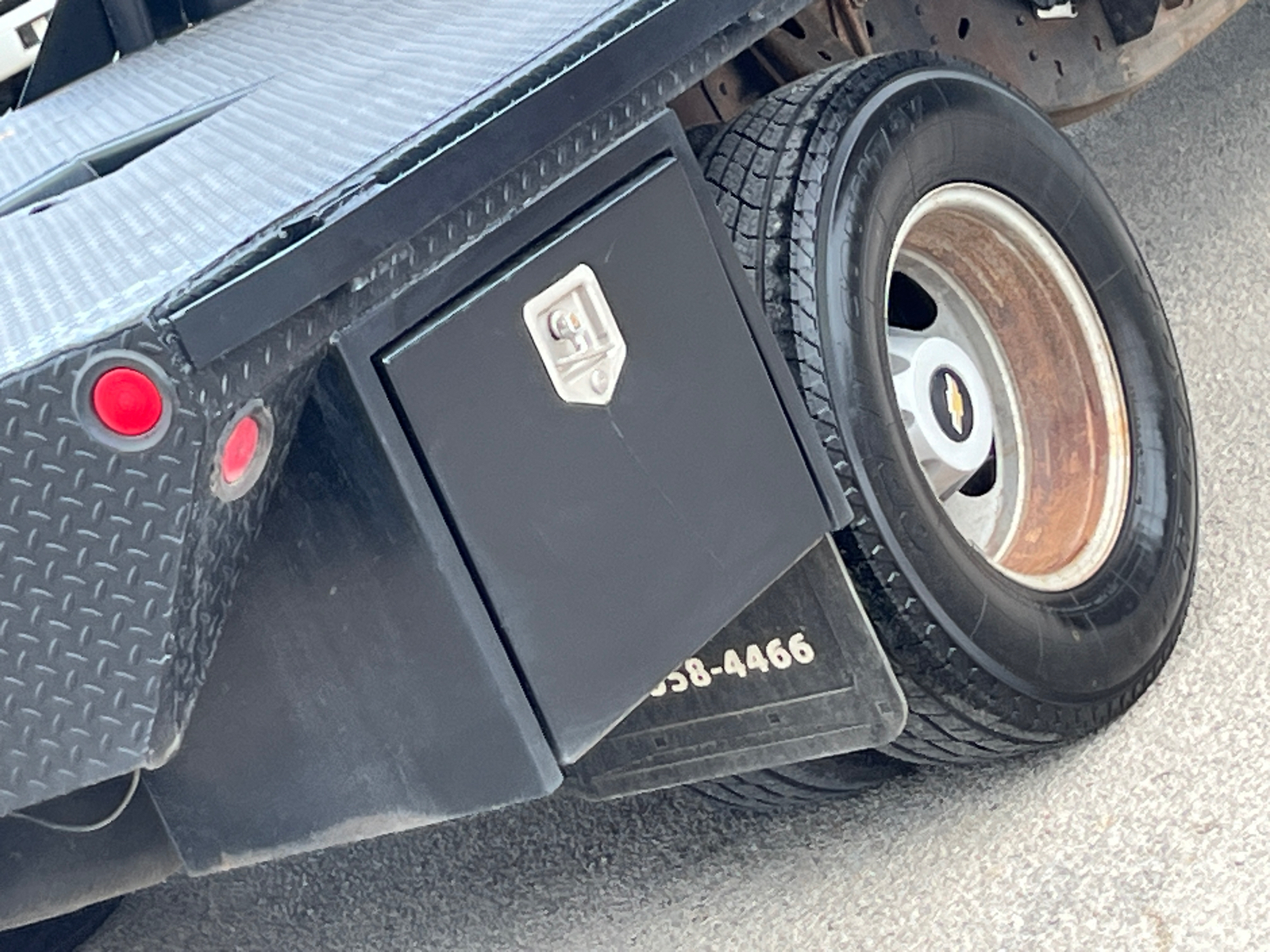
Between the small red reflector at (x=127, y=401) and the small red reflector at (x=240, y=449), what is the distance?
0.07 metres

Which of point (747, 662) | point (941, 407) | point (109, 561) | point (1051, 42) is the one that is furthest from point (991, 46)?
point (109, 561)

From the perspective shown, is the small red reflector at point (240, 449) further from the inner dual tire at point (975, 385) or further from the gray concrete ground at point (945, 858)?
the gray concrete ground at point (945, 858)

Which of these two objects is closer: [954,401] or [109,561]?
[109,561]

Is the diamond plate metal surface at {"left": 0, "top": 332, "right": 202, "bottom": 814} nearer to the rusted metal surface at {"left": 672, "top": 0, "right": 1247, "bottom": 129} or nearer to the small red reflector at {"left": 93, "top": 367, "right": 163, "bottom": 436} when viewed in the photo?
the small red reflector at {"left": 93, "top": 367, "right": 163, "bottom": 436}

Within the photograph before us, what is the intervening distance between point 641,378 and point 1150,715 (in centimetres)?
108

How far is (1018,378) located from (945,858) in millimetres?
803

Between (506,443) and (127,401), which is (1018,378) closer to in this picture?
(506,443)

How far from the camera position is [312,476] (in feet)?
4.27

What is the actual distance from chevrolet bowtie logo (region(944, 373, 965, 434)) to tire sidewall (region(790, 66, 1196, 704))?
270 mm

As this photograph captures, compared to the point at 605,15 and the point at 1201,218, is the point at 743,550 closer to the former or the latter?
the point at 605,15

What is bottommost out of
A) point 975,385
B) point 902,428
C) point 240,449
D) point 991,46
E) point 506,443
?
point 975,385

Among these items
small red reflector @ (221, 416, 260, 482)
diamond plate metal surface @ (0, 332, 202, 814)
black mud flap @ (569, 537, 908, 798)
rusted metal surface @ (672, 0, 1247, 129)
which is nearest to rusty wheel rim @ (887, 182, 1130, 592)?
rusted metal surface @ (672, 0, 1247, 129)

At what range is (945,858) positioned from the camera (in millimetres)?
1972

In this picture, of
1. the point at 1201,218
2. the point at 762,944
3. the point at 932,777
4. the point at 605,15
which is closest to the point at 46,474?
the point at 605,15
